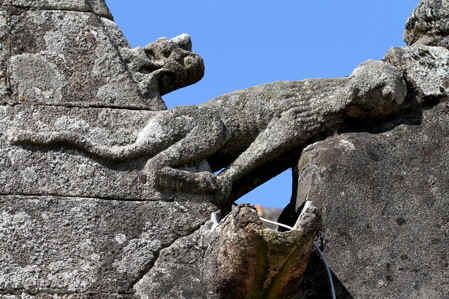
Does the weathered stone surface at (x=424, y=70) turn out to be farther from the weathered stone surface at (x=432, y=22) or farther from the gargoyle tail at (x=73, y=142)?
the gargoyle tail at (x=73, y=142)

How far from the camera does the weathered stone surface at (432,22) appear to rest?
6.89 meters

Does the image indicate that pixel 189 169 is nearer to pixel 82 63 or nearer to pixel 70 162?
pixel 70 162

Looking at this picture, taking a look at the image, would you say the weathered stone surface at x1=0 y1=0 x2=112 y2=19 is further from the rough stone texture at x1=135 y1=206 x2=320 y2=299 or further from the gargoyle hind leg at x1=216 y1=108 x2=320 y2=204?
the rough stone texture at x1=135 y1=206 x2=320 y2=299

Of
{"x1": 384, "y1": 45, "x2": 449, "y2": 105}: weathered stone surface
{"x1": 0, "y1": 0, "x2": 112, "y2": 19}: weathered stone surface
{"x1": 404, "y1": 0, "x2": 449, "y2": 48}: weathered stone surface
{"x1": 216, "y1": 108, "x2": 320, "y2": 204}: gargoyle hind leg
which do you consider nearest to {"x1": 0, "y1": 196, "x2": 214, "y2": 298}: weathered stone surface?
{"x1": 216, "y1": 108, "x2": 320, "y2": 204}: gargoyle hind leg

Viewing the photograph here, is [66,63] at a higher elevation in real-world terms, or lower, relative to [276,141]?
higher

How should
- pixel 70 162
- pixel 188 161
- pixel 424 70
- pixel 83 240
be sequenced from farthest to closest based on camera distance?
pixel 424 70 < pixel 188 161 < pixel 70 162 < pixel 83 240

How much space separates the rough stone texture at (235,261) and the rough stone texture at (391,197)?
47 centimetres

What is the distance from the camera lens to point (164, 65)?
6.46 meters

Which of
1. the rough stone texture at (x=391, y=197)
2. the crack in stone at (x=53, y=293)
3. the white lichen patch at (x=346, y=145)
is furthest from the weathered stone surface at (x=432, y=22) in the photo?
the crack in stone at (x=53, y=293)

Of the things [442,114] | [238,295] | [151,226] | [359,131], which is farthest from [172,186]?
[442,114]

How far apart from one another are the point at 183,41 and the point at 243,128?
0.67 m

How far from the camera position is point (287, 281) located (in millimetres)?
5555

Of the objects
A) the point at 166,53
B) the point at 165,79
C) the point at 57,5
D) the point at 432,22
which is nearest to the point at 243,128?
the point at 165,79

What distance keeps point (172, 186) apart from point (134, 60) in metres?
0.88
